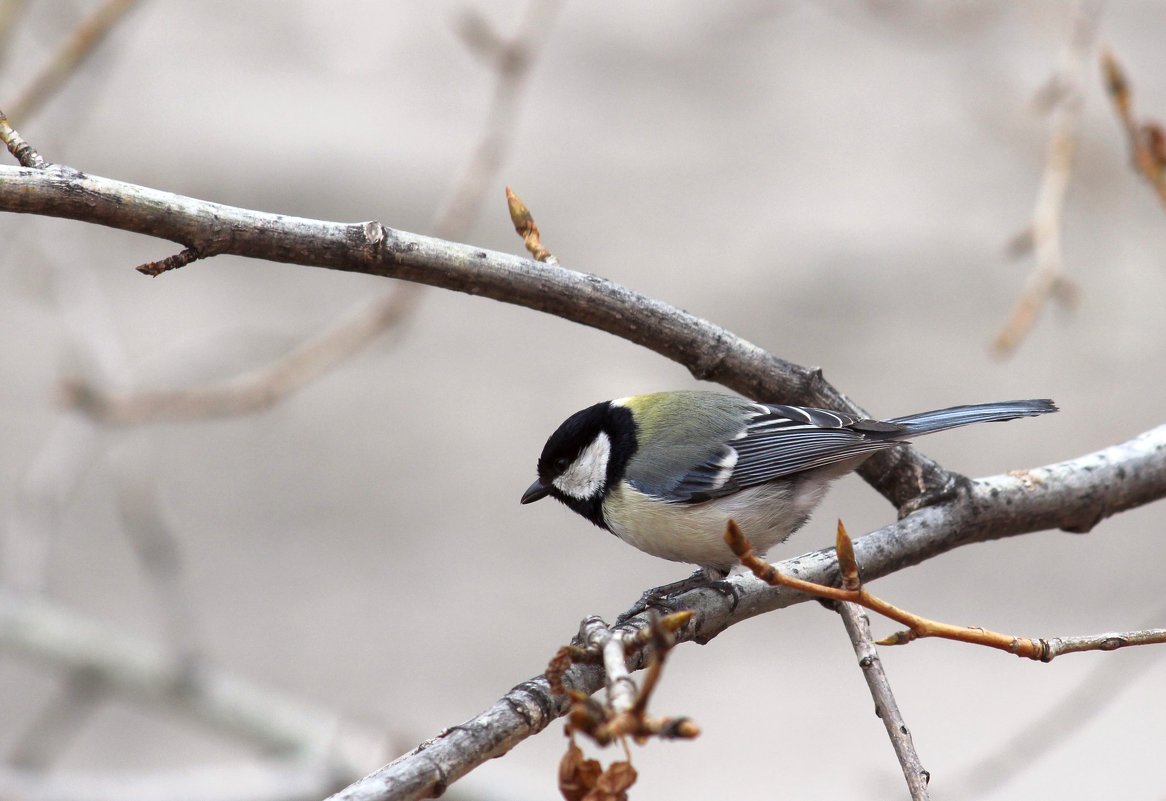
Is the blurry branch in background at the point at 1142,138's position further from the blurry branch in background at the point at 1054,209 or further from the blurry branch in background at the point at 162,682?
the blurry branch in background at the point at 162,682

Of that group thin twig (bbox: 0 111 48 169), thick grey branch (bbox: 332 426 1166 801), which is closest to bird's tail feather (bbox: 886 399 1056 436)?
thick grey branch (bbox: 332 426 1166 801)

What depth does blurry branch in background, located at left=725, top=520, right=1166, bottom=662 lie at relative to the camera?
1.13 metres

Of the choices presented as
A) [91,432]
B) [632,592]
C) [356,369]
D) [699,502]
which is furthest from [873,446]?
[356,369]

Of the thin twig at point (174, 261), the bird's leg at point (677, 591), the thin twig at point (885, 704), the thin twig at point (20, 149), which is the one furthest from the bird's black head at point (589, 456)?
the thin twig at point (20, 149)

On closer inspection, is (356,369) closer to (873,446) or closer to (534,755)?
(534,755)

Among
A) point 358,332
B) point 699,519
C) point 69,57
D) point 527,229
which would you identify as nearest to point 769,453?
point 699,519

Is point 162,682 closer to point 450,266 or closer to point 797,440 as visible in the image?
point 797,440

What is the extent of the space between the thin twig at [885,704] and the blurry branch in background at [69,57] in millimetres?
1938

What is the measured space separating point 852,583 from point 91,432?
2.68 metres

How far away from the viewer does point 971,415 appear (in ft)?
6.92

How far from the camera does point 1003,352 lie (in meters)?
2.17

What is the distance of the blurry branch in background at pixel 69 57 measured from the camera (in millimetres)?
2375

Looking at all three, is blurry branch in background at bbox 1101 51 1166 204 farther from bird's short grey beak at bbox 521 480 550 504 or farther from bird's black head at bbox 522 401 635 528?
bird's short grey beak at bbox 521 480 550 504

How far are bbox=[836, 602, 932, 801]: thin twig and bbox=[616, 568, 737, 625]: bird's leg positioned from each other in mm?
180
